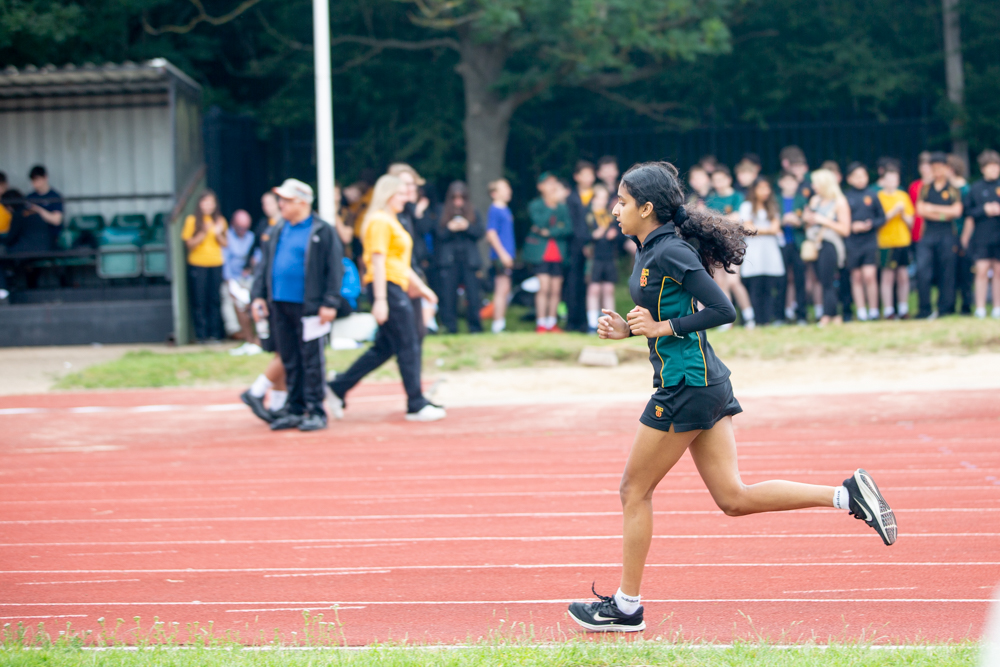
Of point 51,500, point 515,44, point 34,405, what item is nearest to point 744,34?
point 515,44

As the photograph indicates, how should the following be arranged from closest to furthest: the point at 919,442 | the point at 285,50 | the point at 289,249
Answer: the point at 919,442, the point at 289,249, the point at 285,50

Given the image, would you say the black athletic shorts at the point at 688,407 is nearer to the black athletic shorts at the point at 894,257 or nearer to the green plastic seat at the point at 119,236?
the black athletic shorts at the point at 894,257

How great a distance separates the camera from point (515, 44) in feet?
56.0

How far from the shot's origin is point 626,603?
4.46 m

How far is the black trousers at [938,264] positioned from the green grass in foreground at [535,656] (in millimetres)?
10928

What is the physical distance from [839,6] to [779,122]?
253 centimetres

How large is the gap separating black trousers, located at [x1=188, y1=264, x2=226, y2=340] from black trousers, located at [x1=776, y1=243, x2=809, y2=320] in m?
7.79

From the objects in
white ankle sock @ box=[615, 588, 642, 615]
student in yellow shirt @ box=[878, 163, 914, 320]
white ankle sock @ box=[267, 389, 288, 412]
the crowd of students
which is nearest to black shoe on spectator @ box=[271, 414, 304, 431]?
white ankle sock @ box=[267, 389, 288, 412]

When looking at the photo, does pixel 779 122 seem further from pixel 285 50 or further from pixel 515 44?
pixel 285 50

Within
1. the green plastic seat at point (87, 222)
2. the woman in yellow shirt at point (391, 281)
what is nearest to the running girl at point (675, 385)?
the woman in yellow shirt at point (391, 281)

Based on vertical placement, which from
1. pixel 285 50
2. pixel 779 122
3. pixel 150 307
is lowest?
pixel 150 307

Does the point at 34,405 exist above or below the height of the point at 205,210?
below

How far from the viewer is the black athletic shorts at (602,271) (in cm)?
1486

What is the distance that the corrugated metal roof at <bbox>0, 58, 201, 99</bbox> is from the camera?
1569cm
